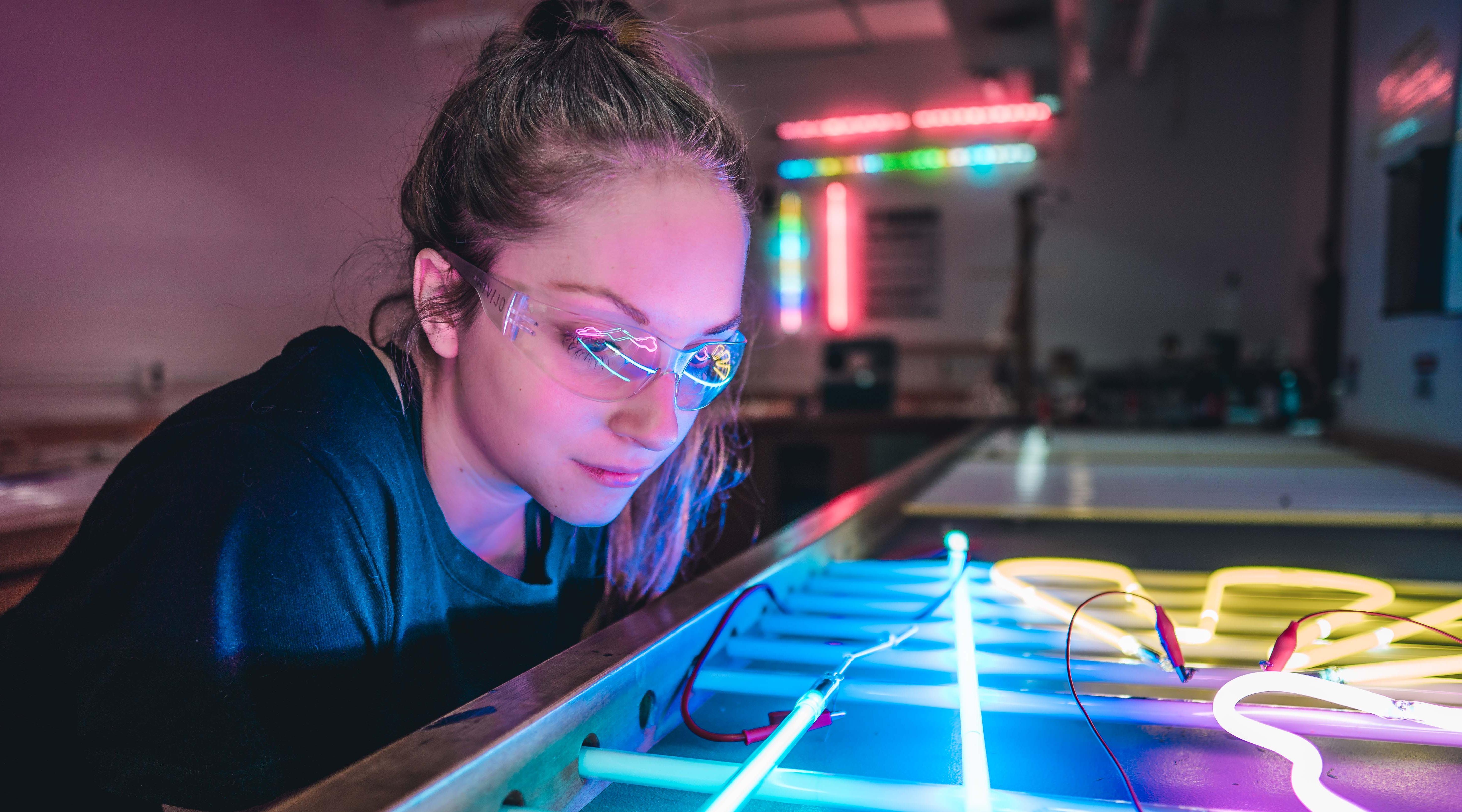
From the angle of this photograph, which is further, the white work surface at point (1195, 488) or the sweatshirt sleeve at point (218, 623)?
the white work surface at point (1195, 488)

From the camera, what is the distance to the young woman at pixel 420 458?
65cm

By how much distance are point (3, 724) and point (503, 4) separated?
3.06 feet

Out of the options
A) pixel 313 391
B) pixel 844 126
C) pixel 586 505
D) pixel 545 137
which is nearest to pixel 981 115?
pixel 844 126

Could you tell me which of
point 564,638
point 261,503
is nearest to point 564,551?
point 564,638

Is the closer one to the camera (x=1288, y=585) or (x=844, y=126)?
(x=1288, y=585)

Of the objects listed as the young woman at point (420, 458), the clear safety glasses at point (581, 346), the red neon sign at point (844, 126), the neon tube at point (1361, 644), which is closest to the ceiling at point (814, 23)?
the red neon sign at point (844, 126)

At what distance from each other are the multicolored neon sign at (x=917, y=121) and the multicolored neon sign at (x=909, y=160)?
0.35 ft

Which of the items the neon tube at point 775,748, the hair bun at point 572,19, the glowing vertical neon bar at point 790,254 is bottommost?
the neon tube at point 775,748

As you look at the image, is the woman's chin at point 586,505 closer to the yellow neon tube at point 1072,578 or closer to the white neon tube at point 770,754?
the white neon tube at point 770,754

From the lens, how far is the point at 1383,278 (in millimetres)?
2379

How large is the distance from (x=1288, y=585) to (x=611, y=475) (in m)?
0.86

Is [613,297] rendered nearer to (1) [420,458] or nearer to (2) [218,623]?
(1) [420,458]

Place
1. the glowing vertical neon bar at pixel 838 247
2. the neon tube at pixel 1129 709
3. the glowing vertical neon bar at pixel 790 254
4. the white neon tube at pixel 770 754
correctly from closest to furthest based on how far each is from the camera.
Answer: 1. the white neon tube at pixel 770 754
2. the neon tube at pixel 1129 709
3. the glowing vertical neon bar at pixel 790 254
4. the glowing vertical neon bar at pixel 838 247

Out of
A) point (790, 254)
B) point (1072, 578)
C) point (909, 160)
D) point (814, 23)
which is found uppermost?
point (814, 23)
